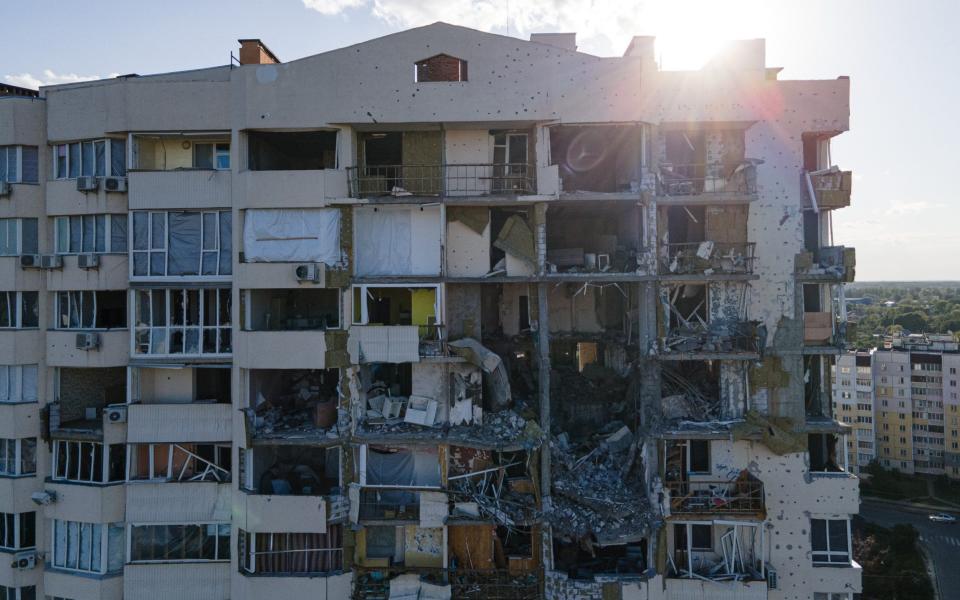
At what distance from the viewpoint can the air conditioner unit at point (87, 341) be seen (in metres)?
17.5

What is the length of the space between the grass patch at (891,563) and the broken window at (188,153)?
1843 inches

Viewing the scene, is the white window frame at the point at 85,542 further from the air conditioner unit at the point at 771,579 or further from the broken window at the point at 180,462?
the air conditioner unit at the point at 771,579

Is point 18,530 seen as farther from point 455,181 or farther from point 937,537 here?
point 937,537

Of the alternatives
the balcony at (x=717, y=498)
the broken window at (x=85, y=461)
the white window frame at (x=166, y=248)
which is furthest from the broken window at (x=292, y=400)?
the balcony at (x=717, y=498)

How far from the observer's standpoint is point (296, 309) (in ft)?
67.5

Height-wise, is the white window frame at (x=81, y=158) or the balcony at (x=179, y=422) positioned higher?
the white window frame at (x=81, y=158)

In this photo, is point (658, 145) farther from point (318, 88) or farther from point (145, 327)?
point (145, 327)

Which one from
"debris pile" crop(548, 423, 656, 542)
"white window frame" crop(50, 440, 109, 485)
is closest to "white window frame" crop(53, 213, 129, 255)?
"white window frame" crop(50, 440, 109, 485)

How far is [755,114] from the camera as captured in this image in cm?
1731

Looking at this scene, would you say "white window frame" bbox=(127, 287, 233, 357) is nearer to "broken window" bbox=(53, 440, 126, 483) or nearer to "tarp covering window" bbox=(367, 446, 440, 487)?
"broken window" bbox=(53, 440, 126, 483)

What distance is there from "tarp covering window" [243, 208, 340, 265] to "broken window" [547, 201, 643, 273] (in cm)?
747

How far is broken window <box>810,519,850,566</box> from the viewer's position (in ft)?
56.5

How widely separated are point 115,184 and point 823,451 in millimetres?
25456

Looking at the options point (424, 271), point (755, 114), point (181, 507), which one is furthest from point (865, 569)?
point (181, 507)
